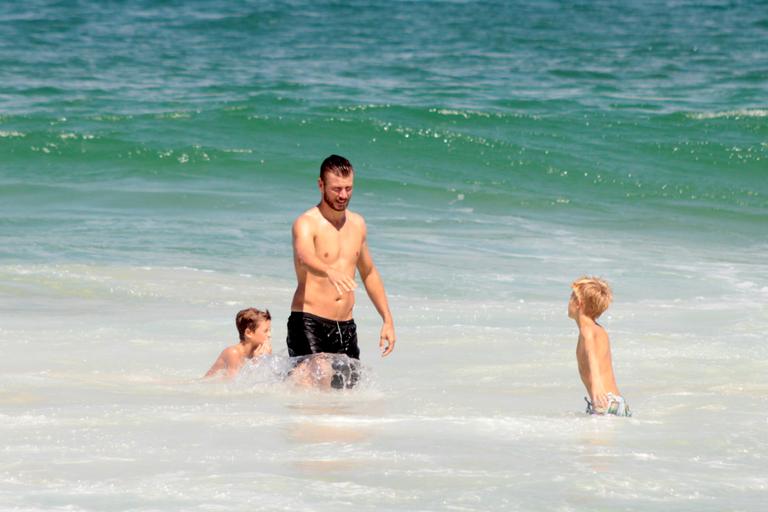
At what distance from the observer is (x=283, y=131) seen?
21.3m

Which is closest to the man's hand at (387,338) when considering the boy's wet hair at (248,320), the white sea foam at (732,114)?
the boy's wet hair at (248,320)

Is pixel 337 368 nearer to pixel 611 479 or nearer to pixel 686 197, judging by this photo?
pixel 611 479

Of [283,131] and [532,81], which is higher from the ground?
[532,81]

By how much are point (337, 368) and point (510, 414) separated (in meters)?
0.96

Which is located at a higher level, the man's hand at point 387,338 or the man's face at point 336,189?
the man's face at point 336,189

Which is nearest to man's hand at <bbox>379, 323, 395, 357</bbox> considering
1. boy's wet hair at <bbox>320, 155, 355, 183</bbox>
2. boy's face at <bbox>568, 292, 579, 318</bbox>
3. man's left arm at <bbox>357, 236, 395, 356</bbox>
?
man's left arm at <bbox>357, 236, 395, 356</bbox>

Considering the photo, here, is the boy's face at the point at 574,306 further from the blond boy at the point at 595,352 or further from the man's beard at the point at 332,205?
the man's beard at the point at 332,205

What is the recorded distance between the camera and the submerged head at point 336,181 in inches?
264

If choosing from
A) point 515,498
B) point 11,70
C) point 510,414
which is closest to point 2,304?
point 510,414

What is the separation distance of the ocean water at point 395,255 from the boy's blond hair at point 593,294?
0.54 m

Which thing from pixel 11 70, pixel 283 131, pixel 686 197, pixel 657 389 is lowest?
pixel 657 389

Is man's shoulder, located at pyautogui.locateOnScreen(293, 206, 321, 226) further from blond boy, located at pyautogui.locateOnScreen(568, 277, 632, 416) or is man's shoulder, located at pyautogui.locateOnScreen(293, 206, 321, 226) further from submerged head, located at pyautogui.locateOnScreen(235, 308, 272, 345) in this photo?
blond boy, located at pyautogui.locateOnScreen(568, 277, 632, 416)

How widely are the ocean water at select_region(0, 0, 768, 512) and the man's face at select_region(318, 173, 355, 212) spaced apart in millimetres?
968

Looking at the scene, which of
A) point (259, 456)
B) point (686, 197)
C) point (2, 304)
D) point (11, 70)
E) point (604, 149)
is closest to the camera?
point (259, 456)
